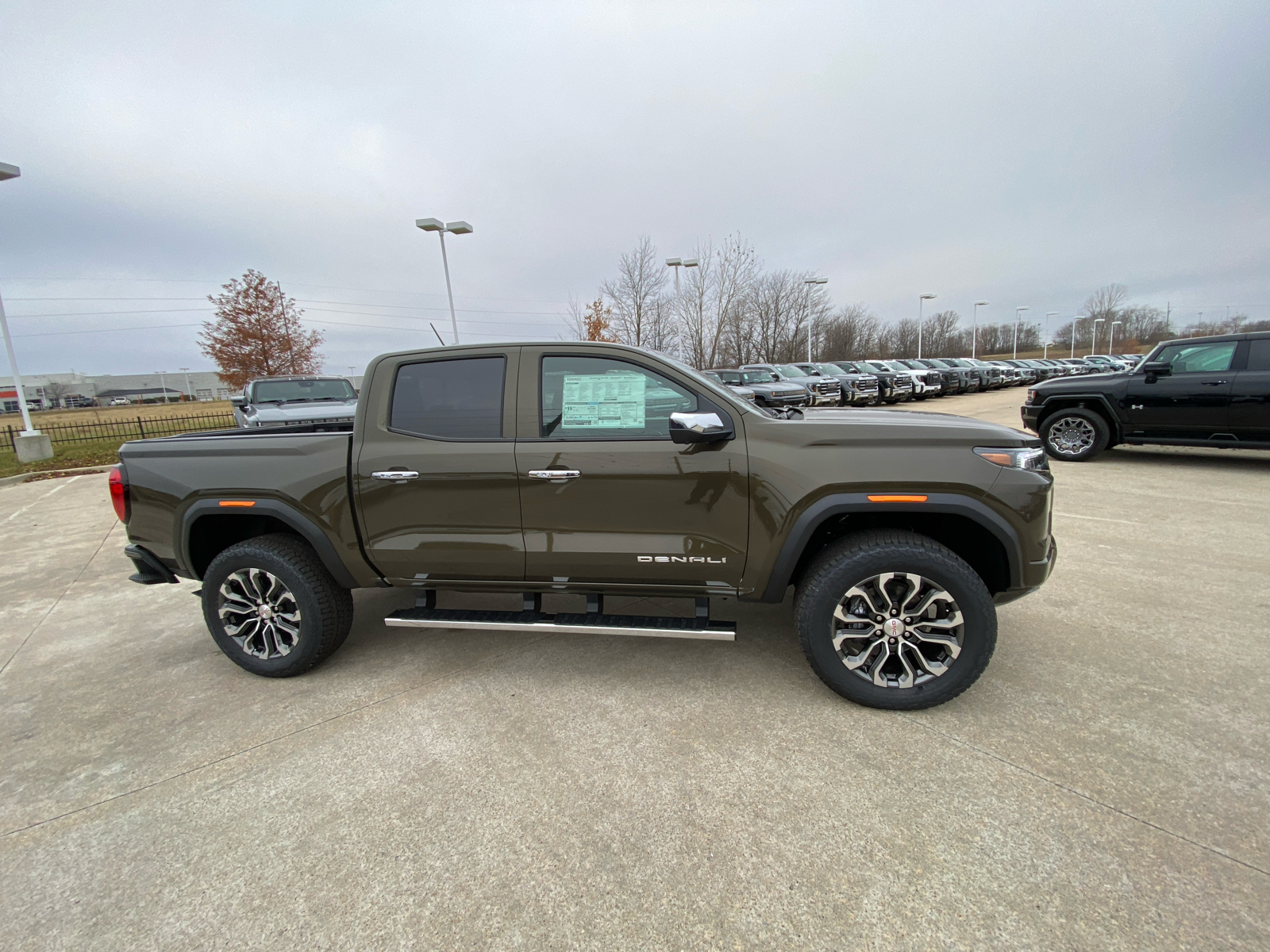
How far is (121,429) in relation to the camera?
58.5 feet

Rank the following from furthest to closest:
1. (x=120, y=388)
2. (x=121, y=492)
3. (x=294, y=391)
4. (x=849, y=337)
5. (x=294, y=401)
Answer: (x=120, y=388)
(x=849, y=337)
(x=294, y=391)
(x=294, y=401)
(x=121, y=492)

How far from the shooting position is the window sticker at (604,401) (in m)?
2.96

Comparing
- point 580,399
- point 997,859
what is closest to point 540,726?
point 580,399

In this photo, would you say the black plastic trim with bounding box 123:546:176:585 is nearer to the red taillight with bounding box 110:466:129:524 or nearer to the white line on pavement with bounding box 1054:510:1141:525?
the red taillight with bounding box 110:466:129:524

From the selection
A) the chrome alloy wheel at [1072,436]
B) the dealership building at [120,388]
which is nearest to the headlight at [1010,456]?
the chrome alloy wheel at [1072,436]

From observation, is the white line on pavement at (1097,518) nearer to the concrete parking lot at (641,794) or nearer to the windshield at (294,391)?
the concrete parking lot at (641,794)

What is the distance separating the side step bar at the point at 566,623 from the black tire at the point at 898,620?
1.44 feet

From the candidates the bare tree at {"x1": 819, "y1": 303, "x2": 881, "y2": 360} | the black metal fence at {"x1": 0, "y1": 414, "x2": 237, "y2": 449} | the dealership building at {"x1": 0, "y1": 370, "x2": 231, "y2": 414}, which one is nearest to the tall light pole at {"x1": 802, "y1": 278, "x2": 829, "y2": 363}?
the bare tree at {"x1": 819, "y1": 303, "x2": 881, "y2": 360}

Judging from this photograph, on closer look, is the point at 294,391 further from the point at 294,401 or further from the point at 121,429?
the point at 121,429

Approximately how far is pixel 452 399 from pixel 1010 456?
108 inches

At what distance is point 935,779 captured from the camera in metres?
2.30

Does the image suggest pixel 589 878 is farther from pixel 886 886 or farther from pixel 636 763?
pixel 886 886

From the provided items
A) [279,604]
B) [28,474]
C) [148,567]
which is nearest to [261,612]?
[279,604]

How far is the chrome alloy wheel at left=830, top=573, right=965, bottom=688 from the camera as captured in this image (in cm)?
268
